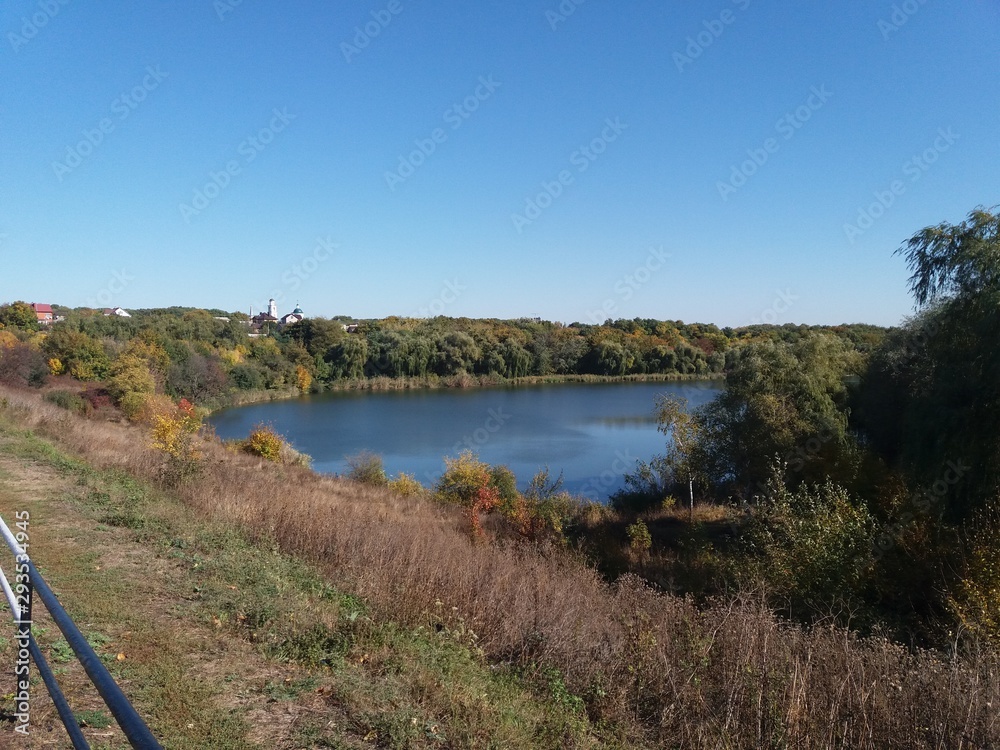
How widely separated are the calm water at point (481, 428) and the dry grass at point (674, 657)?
1656 cm

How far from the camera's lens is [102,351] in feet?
106

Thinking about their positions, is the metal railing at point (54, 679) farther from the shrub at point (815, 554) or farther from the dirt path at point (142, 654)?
the shrub at point (815, 554)

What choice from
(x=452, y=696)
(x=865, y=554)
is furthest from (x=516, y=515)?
(x=452, y=696)

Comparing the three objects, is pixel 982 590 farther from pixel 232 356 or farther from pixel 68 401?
pixel 232 356

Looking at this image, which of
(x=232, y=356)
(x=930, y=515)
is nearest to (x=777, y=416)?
(x=930, y=515)

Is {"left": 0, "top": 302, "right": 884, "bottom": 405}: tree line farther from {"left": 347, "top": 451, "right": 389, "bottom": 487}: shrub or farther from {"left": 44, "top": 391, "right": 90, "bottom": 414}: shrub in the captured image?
{"left": 347, "top": 451, "right": 389, "bottom": 487}: shrub

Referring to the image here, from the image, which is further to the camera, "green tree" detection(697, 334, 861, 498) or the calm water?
the calm water

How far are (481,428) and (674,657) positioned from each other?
2881cm

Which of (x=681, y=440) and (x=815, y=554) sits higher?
(x=681, y=440)

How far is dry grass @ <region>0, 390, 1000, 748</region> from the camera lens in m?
3.34

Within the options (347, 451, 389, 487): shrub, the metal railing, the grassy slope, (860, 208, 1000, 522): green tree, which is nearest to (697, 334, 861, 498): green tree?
(860, 208, 1000, 522): green tree

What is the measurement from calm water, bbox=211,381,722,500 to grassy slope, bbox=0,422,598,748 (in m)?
17.7

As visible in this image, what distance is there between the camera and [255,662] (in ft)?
11.1

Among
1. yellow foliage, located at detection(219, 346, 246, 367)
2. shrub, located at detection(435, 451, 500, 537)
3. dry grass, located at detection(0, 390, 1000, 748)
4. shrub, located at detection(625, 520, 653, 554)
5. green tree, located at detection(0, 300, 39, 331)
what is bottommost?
shrub, located at detection(625, 520, 653, 554)
